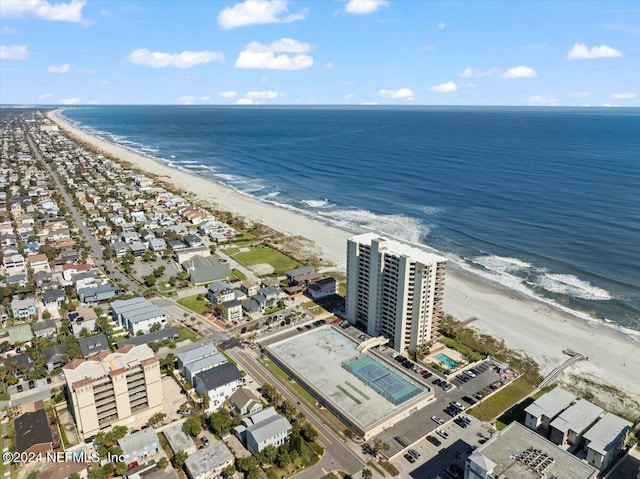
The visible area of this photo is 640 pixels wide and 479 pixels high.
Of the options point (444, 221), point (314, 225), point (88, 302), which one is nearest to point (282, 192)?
point (314, 225)

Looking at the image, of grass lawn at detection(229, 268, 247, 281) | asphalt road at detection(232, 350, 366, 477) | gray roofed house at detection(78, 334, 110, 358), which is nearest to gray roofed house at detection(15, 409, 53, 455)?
gray roofed house at detection(78, 334, 110, 358)

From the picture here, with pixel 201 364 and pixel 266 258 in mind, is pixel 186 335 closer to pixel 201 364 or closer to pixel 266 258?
pixel 201 364

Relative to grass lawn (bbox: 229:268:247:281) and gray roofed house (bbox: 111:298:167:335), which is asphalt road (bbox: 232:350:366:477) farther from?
grass lawn (bbox: 229:268:247:281)

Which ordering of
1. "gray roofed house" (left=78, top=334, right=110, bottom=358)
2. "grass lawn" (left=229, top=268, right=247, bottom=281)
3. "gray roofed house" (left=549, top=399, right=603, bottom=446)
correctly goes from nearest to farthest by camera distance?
"gray roofed house" (left=549, top=399, right=603, bottom=446) → "gray roofed house" (left=78, top=334, right=110, bottom=358) → "grass lawn" (left=229, top=268, right=247, bottom=281)

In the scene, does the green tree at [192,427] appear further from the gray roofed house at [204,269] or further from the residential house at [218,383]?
the gray roofed house at [204,269]

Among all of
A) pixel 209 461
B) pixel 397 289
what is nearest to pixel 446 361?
pixel 397 289

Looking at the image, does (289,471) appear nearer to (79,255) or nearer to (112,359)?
(112,359)

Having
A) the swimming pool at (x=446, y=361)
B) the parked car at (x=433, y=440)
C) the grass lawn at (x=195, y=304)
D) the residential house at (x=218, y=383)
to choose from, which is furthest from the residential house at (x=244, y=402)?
the swimming pool at (x=446, y=361)

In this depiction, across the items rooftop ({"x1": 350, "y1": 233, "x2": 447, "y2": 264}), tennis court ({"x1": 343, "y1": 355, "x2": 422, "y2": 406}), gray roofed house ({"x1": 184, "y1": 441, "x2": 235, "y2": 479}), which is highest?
rooftop ({"x1": 350, "y1": 233, "x2": 447, "y2": 264})
